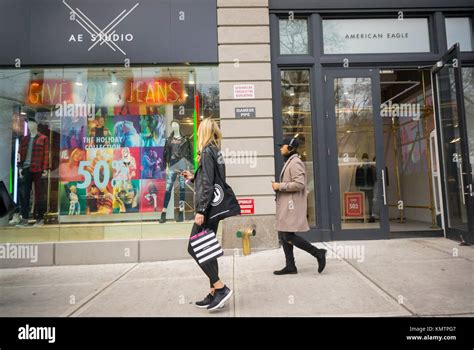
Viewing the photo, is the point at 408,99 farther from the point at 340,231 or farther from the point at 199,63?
the point at 199,63

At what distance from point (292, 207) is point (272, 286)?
1.17m

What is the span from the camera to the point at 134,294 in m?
4.32

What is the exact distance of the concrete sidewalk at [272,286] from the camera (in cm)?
364

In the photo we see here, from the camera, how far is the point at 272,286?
14.3 feet

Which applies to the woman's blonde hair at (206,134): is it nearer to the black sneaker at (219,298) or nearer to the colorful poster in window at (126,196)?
the black sneaker at (219,298)

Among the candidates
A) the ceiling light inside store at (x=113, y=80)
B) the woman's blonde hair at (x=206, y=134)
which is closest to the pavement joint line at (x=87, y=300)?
the woman's blonde hair at (x=206, y=134)

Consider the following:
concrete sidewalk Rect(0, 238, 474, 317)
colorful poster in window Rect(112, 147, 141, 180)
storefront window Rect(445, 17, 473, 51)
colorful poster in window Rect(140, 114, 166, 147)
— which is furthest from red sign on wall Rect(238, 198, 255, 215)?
storefront window Rect(445, 17, 473, 51)

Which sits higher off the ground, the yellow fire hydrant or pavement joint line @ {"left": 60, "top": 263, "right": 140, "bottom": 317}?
the yellow fire hydrant

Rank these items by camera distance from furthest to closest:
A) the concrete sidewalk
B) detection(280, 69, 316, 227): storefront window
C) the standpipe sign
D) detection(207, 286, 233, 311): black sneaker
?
detection(280, 69, 316, 227): storefront window, the standpipe sign, the concrete sidewalk, detection(207, 286, 233, 311): black sneaker

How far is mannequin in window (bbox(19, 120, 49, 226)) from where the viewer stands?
6.63 meters

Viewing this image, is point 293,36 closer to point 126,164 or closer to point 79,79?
point 126,164

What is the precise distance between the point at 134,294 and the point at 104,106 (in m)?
4.37

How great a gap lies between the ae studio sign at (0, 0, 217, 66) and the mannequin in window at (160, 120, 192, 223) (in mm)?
1570

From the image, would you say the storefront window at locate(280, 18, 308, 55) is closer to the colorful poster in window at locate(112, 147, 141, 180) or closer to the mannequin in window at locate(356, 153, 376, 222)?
the mannequin in window at locate(356, 153, 376, 222)
